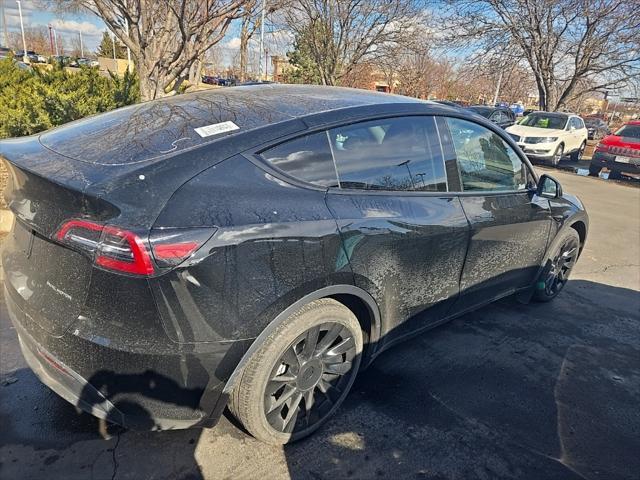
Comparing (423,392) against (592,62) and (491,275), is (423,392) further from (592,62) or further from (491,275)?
(592,62)

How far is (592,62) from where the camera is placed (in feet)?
66.9

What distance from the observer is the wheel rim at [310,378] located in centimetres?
219

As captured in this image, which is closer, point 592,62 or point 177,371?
point 177,371

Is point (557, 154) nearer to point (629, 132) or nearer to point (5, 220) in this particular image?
point (629, 132)

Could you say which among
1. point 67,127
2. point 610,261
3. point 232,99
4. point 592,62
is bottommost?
point 610,261

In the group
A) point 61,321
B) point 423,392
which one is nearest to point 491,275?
point 423,392

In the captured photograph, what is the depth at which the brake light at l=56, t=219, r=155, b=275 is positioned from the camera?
64.7 inches

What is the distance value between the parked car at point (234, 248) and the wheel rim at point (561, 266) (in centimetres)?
170

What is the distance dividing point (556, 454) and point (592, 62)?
23006 mm

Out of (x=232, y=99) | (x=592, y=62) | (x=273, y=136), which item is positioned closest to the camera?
(x=273, y=136)

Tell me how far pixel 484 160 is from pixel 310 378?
194 cm

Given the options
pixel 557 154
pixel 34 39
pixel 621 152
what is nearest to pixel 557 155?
pixel 557 154

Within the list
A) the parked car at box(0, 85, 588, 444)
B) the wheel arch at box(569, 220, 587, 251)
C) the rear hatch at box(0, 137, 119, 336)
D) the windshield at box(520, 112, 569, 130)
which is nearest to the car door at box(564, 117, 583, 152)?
the windshield at box(520, 112, 569, 130)

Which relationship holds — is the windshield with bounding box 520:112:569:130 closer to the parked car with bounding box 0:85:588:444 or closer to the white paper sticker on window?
the parked car with bounding box 0:85:588:444
